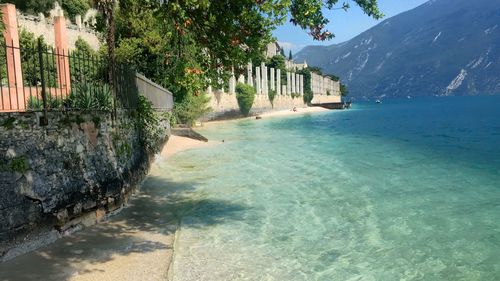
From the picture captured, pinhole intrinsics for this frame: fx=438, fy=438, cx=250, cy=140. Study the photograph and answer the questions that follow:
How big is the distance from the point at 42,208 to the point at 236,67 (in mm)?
4770

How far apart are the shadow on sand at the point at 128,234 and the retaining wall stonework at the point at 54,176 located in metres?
0.30

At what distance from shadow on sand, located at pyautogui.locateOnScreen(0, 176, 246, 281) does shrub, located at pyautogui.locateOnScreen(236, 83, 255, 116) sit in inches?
2381

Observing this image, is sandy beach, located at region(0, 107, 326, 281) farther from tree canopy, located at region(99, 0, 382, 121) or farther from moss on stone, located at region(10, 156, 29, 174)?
tree canopy, located at region(99, 0, 382, 121)

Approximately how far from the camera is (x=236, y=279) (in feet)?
24.0

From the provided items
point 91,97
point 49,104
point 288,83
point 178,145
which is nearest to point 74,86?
point 91,97

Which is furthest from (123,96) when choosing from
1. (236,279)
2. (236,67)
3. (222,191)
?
(236,279)

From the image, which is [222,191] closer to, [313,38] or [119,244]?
[119,244]

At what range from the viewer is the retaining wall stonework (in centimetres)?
744

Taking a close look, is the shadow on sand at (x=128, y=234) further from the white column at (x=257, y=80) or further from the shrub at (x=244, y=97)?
the white column at (x=257, y=80)

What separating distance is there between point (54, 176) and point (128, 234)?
1.94 meters

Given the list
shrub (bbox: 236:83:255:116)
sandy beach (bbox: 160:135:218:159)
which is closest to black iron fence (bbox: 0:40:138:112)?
sandy beach (bbox: 160:135:218:159)

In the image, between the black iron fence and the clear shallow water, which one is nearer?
the clear shallow water

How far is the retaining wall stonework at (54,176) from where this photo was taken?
24.4ft

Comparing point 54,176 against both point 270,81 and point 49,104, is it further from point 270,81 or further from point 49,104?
point 270,81
